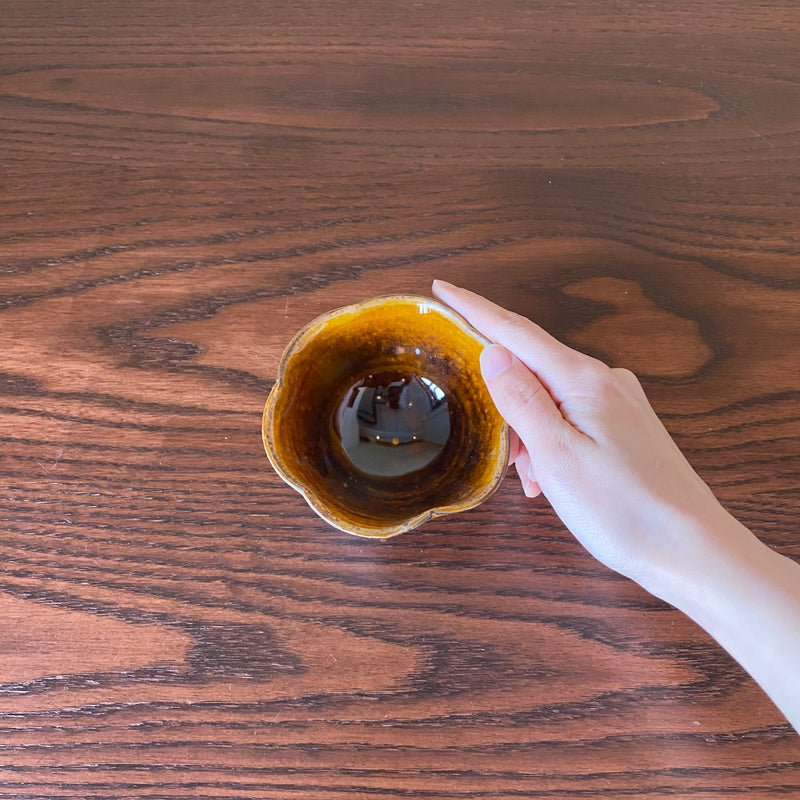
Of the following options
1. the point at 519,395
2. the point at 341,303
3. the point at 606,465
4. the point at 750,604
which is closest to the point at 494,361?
the point at 519,395

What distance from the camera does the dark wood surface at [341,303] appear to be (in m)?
0.74

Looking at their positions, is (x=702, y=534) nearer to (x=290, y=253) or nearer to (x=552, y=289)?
(x=552, y=289)

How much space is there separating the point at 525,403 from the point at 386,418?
27 centimetres

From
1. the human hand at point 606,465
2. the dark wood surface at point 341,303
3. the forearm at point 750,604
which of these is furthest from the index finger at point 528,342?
the forearm at point 750,604

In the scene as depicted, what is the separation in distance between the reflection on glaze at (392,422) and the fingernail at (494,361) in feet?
0.63

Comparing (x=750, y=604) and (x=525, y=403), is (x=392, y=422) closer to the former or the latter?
(x=525, y=403)

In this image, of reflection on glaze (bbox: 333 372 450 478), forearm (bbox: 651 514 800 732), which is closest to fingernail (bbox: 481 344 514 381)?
reflection on glaze (bbox: 333 372 450 478)

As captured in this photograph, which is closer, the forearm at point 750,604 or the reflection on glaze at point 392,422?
the forearm at point 750,604


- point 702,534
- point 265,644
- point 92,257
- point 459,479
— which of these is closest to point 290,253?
point 92,257

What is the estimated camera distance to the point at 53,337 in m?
0.88

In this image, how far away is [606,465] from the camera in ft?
2.24

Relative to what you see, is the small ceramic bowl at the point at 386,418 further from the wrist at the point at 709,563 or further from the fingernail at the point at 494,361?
the wrist at the point at 709,563

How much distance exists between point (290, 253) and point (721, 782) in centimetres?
92

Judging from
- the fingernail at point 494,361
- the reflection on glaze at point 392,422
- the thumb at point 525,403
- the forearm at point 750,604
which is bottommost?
the forearm at point 750,604
